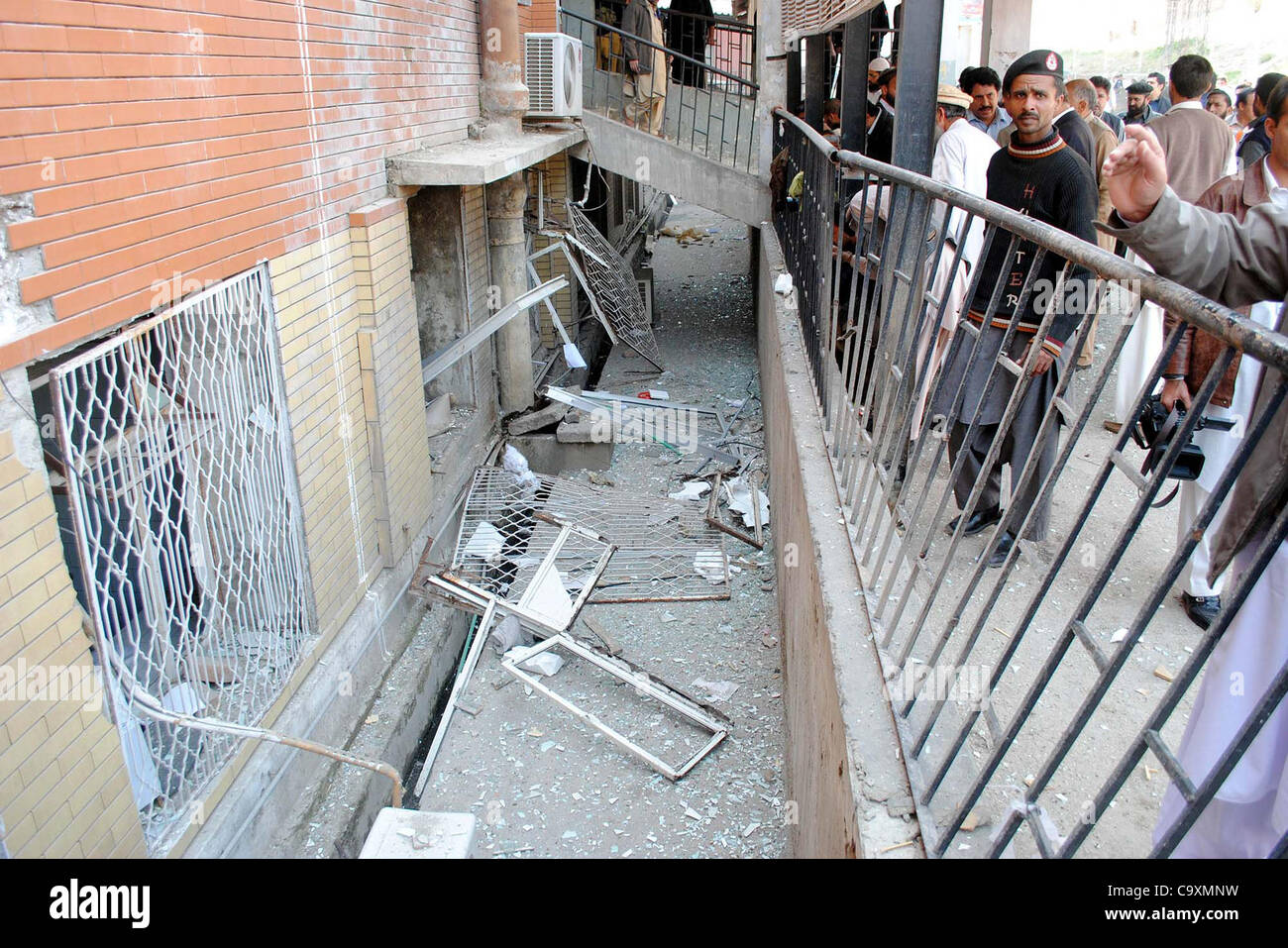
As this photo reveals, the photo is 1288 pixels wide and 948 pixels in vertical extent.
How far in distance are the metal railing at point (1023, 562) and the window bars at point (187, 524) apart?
246 cm

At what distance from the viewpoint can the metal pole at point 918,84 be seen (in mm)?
4086

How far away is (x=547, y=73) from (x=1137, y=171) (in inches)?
298

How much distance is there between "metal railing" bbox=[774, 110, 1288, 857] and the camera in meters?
1.44

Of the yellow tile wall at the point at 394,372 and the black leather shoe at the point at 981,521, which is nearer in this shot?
the black leather shoe at the point at 981,521

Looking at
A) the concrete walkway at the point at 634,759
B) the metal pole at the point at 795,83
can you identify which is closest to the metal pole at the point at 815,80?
the metal pole at the point at 795,83

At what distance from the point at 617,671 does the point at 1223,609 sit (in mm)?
3968

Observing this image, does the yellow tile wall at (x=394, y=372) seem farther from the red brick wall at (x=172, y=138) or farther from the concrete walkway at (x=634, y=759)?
the concrete walkway at (x=634, y=759)

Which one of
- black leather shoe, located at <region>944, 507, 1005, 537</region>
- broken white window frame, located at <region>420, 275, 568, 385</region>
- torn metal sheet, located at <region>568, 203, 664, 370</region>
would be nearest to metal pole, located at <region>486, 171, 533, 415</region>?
torn metal sheet, located at <region>568, 203, 664, 370</region>

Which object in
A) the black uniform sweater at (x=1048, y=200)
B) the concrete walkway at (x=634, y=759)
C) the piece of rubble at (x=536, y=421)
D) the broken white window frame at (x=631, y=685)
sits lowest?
the concrete walkway at (x=634, y=759)

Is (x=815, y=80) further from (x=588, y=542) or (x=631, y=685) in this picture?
(x=631, y=685)

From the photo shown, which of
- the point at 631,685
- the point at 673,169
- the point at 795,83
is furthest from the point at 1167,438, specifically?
the point at 795,83

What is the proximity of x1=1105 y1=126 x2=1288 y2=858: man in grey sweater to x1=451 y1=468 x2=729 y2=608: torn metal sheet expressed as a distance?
402cm

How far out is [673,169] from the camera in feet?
32.4

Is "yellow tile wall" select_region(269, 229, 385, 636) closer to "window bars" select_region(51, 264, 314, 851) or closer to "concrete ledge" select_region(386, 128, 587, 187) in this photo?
"window bars" select_region(51, 264, 314, 851)
